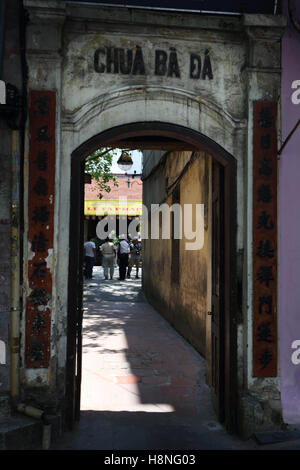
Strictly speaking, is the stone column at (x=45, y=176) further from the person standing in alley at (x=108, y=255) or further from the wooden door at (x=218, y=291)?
the person standing in alley at (x=108, y=255)

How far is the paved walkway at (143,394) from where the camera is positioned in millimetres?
→ 4293

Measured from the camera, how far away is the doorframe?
439 cm

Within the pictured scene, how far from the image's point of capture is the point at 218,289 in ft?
16.2

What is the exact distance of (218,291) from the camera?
493 cm

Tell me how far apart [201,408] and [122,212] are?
1940 cm

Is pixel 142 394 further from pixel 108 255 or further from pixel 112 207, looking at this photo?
pixel 112 207

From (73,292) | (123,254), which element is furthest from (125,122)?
(123,254)

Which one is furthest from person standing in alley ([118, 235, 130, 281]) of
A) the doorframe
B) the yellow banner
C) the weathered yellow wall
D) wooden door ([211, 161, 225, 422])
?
the doorframe

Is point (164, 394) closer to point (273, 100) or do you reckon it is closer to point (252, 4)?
point (273, 100)

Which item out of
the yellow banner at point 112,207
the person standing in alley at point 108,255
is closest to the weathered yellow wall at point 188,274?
the person standing in alley at point 108,255

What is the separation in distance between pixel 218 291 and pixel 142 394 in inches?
71.2

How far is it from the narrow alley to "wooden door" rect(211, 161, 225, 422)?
1.14ft

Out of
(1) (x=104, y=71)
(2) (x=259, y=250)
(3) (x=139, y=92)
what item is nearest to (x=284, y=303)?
(2) (x=259, y=250)

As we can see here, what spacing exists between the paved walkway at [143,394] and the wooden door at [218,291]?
1.15 ft
